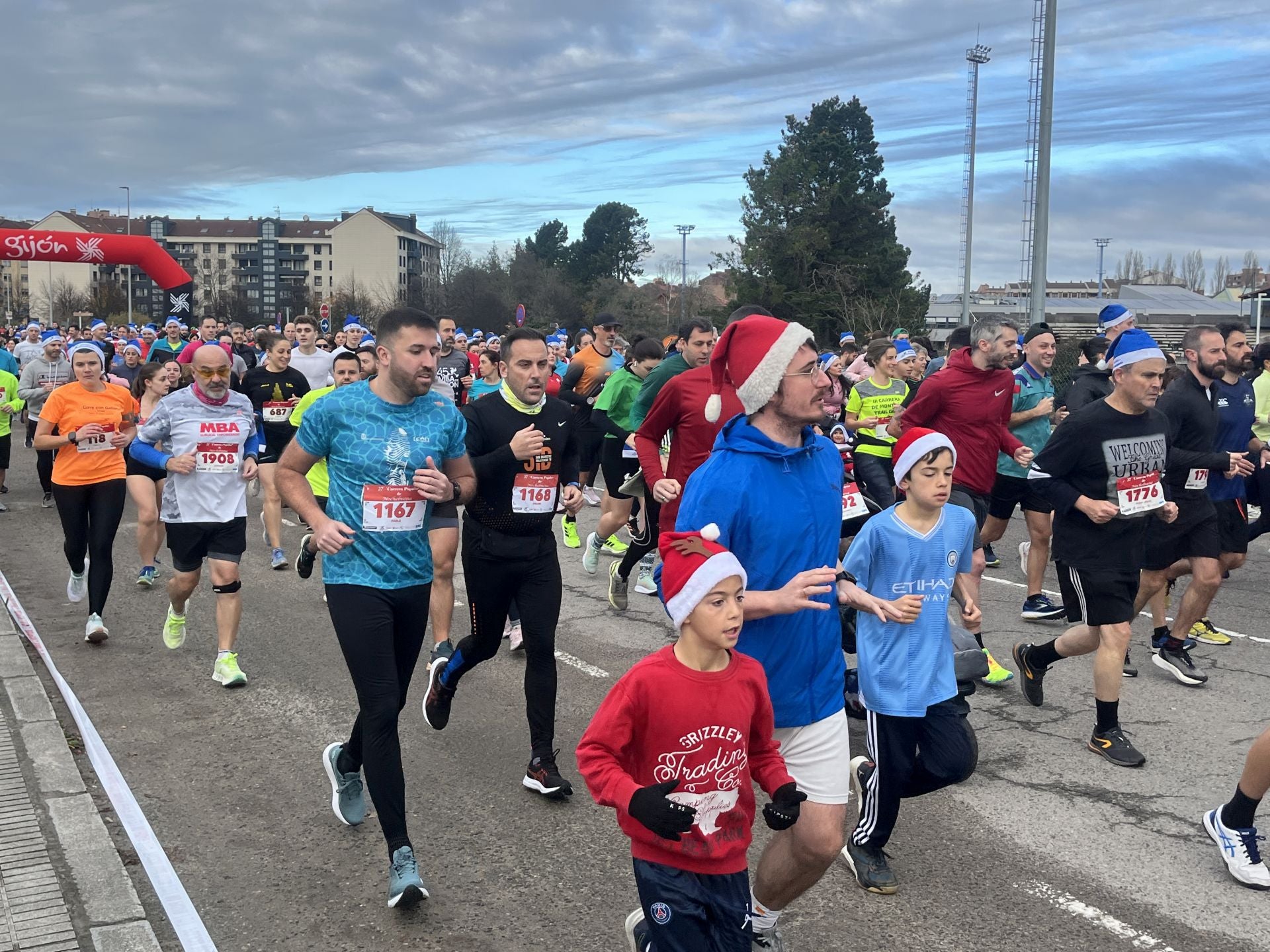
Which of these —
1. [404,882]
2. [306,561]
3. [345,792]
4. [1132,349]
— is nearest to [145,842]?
[345,792]

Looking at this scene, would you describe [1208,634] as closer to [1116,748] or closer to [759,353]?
[1116,748]

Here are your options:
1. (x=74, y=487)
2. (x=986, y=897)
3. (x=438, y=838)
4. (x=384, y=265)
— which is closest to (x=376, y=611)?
(x=438, y=838)

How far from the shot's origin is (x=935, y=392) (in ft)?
24.5

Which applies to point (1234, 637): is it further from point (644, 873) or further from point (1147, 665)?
point (644, 873)

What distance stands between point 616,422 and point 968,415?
374 cm

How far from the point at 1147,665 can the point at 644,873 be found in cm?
552

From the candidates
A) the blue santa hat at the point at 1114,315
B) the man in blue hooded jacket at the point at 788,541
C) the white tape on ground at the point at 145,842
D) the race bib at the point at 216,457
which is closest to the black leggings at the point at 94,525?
the race bib at the point at 216,457

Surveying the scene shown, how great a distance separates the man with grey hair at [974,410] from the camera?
24.3ft

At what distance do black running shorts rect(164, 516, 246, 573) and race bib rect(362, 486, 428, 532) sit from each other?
3162mm

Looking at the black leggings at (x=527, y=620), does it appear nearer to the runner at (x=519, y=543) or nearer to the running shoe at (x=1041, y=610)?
the runner at (x=519, y=543)

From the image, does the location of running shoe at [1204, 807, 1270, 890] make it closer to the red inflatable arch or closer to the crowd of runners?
the crowd of runners

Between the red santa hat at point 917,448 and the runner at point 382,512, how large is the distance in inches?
68.6

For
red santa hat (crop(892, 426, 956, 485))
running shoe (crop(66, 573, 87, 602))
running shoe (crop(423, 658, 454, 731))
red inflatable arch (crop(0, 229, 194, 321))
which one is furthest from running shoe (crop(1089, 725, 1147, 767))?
red inflatable arch (crop(0, 229, 194, 321))

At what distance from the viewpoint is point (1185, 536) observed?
726 cm
